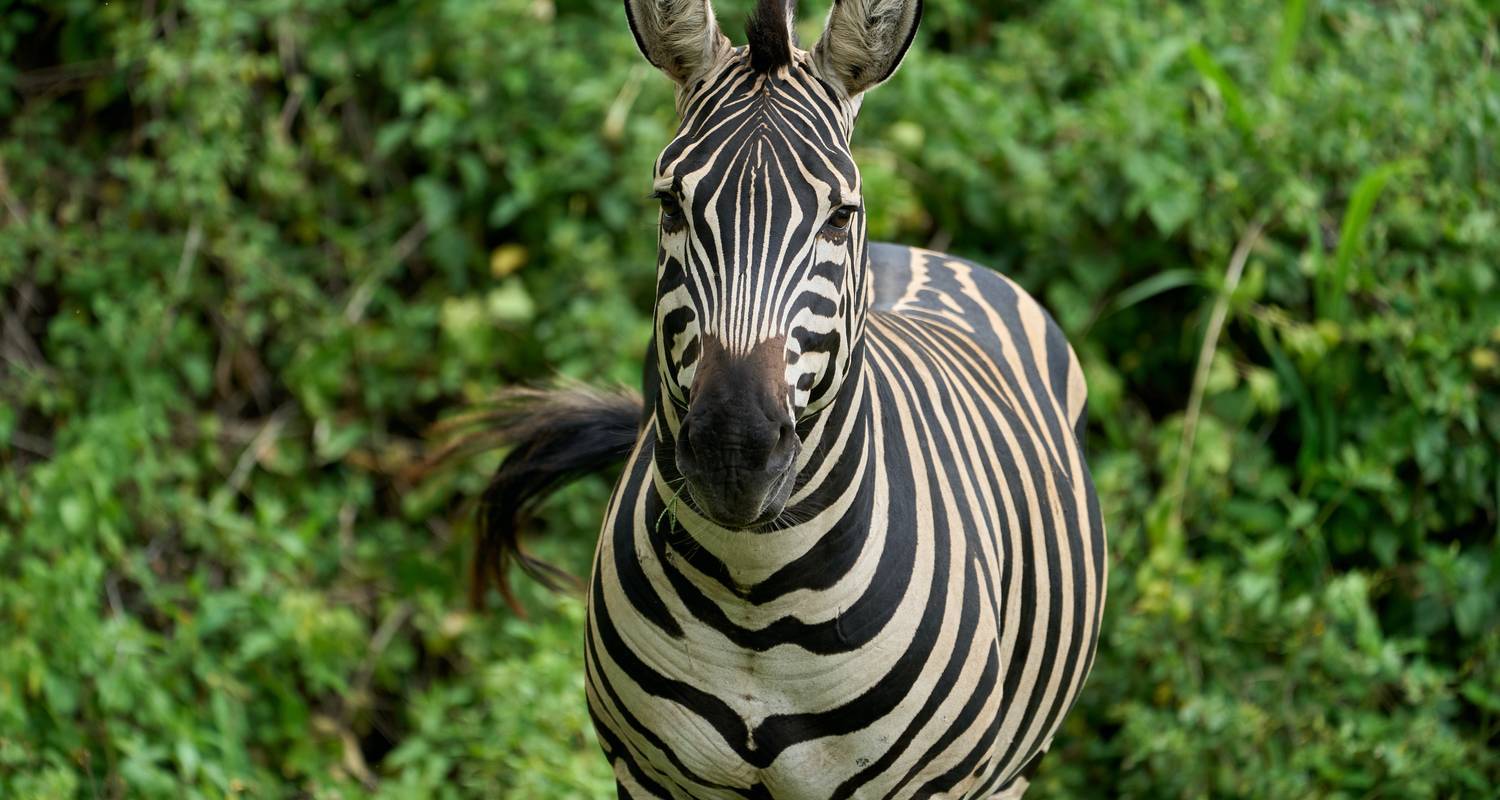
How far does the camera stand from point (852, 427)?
235 cm

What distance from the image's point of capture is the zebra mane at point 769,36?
224 centimetres

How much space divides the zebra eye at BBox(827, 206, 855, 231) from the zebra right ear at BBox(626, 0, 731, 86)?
35 cm

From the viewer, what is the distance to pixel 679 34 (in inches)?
92.4

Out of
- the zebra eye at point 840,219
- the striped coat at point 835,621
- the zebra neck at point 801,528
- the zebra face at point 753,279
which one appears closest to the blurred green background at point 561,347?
the striped coat at point 835,621

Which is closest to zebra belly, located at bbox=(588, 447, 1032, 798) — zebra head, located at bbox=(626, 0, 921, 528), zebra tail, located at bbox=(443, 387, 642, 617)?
zebra head, located at bbox=(626, 0, 921, 528)

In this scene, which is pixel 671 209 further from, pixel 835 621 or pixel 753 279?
pixel 835 621

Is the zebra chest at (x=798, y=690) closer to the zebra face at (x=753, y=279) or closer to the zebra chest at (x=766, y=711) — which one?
the zebra chest at (x=766, y=711)

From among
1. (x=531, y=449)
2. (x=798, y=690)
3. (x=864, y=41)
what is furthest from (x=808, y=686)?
(x=531, y=449)

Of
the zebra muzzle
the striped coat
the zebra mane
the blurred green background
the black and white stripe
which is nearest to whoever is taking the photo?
the zebra muzzle

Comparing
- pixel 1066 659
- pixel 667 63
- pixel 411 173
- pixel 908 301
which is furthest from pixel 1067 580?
pixel 411 173

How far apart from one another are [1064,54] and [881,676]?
13.8 feet

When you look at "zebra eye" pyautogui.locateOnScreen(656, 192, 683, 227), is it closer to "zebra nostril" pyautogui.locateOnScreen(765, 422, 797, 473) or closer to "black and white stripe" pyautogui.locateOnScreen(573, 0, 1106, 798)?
"black and white stripe" pyautogui.locateOnScreen(573, 0, 1106, 798)

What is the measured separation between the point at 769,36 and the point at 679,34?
163 mm

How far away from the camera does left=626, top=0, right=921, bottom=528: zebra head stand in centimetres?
204
